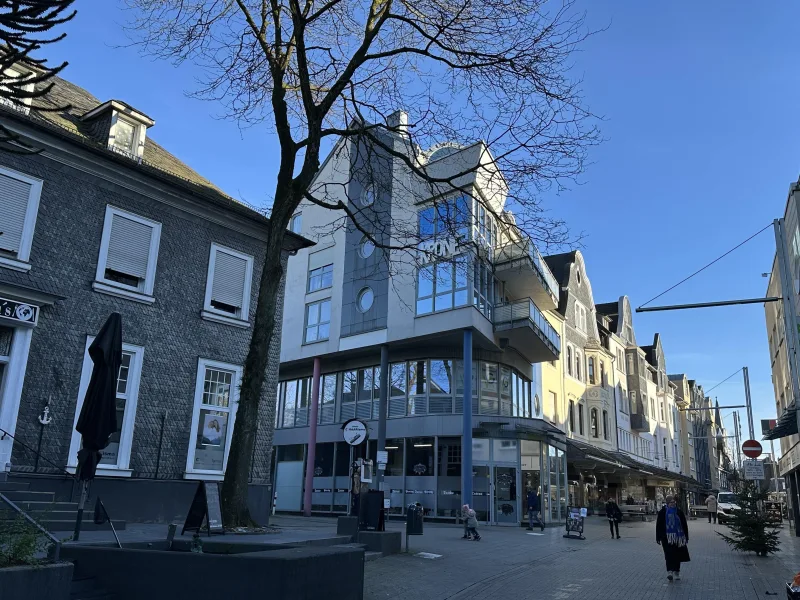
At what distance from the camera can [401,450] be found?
3069cm

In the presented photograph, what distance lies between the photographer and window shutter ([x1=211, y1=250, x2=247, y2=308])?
57.6 ft

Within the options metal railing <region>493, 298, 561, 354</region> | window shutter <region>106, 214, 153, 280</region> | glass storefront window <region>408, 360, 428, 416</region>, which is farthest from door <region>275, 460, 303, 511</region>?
window shutter <region>106, 214, 153, 280</region>

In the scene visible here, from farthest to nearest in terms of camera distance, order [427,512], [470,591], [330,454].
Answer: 1. [330,454]
2. [427,512]
3. [470,591]

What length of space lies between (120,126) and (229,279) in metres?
4.54

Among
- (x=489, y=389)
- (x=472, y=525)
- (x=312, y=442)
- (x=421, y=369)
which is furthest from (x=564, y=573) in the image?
(x=312, y=442)

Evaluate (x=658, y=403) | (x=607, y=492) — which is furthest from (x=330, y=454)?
(x=658, y=403)

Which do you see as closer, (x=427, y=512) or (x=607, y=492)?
(x=427, y=512)

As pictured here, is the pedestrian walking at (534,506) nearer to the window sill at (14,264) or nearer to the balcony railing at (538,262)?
the balcony railing at (538,262)

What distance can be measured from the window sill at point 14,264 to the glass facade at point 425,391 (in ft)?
64.0

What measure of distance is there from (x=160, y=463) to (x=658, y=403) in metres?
63.9

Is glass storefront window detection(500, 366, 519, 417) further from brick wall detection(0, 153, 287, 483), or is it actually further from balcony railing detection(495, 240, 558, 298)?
brick wall detection(0, 153, 287, 483)

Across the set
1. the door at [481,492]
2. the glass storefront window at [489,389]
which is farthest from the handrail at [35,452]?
the glass storefront window at [489,389]

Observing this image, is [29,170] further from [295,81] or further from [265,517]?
[265,517]

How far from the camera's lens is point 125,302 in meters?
15.5
